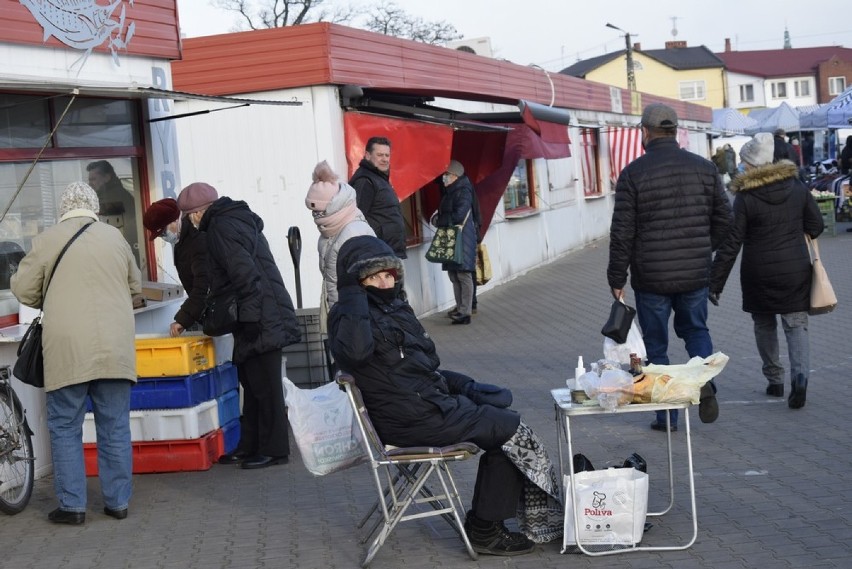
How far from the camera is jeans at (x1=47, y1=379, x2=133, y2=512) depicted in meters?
6.70

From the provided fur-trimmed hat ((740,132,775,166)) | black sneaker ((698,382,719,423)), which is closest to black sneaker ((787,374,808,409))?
fur-trimmed hat ((740,132,775,166))

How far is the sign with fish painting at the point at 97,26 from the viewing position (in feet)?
27.0

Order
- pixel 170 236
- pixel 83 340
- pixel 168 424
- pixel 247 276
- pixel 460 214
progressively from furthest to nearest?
pixel 460 214 → pixel 170 236 → pixel 168 424 → pixel 247 276 → pixel 83 340

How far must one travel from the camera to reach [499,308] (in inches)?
629

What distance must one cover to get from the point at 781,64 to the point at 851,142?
78.5 meters

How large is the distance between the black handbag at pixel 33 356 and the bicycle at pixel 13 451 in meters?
0.36

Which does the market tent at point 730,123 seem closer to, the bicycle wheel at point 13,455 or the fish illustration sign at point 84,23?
the fish illustration sign at point 84,23

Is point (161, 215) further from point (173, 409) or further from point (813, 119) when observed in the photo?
point (813, 119)

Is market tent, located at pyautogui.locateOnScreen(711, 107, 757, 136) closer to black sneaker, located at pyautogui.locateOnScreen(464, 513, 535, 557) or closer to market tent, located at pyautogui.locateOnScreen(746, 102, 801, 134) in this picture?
market tent, located at pyautogui.locateOnScreen(746, 102, 801, 134)

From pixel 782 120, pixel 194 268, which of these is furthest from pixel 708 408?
pixel 782 120

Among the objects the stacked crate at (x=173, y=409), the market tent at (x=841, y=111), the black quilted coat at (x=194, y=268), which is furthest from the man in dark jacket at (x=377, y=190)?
the market tent at (x=841, y=111)

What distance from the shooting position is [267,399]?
788cm

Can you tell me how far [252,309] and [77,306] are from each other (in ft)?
4.27

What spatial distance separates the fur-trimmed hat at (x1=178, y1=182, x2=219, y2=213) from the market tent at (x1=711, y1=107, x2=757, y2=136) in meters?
35.9
